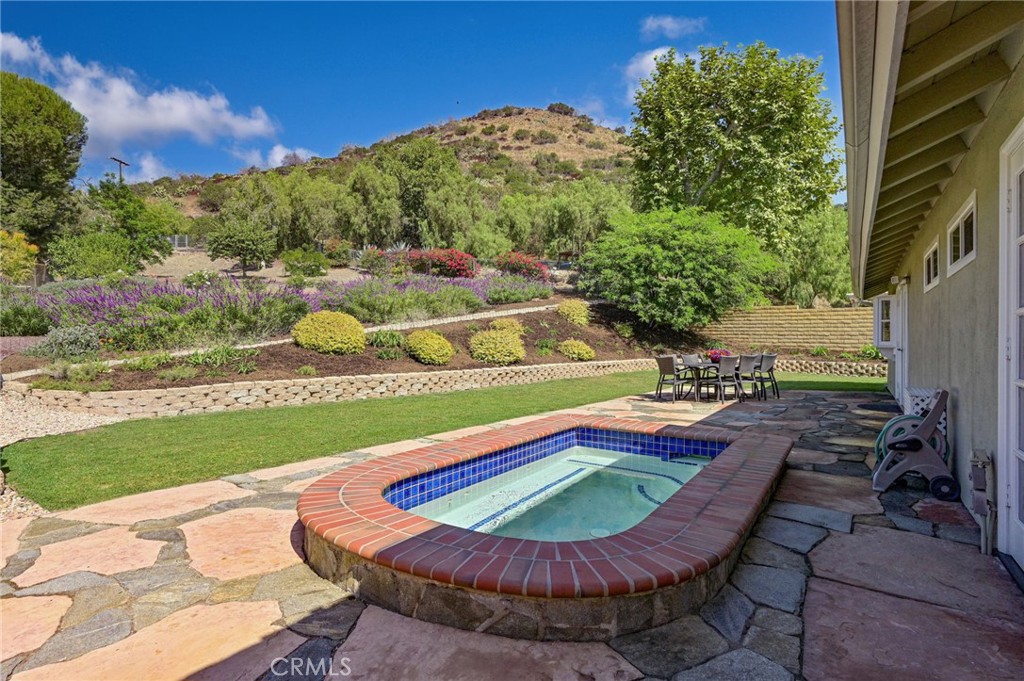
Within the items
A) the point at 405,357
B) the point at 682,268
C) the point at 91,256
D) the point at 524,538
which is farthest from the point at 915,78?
the point at 91,256

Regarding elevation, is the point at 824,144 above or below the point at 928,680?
above

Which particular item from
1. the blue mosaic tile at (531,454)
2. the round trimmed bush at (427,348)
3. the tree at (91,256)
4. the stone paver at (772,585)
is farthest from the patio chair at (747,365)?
the tree at (91,256)

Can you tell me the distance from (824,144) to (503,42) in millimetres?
20999

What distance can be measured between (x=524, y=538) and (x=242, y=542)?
167cm

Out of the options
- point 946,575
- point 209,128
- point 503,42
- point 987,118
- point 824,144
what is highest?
point 209,128

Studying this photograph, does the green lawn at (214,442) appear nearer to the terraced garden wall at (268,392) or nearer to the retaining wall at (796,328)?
the terraced garden wall at (268,392)

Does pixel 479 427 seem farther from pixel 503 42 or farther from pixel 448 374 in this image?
pixel 503 42

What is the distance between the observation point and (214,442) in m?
5.46

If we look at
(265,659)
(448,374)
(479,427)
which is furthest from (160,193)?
(265,659)

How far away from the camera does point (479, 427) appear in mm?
6191

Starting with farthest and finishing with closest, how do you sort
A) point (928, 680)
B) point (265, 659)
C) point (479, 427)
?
point (479, 427) → point (265, 659) → point (928, 680)

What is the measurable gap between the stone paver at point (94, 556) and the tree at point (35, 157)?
28.8m

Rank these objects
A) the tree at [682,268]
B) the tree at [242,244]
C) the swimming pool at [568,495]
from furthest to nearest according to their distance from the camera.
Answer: the tree at [242,244], the tree at [682,268], the swimming pool at [568,495]

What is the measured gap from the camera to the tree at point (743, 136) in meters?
18.2
